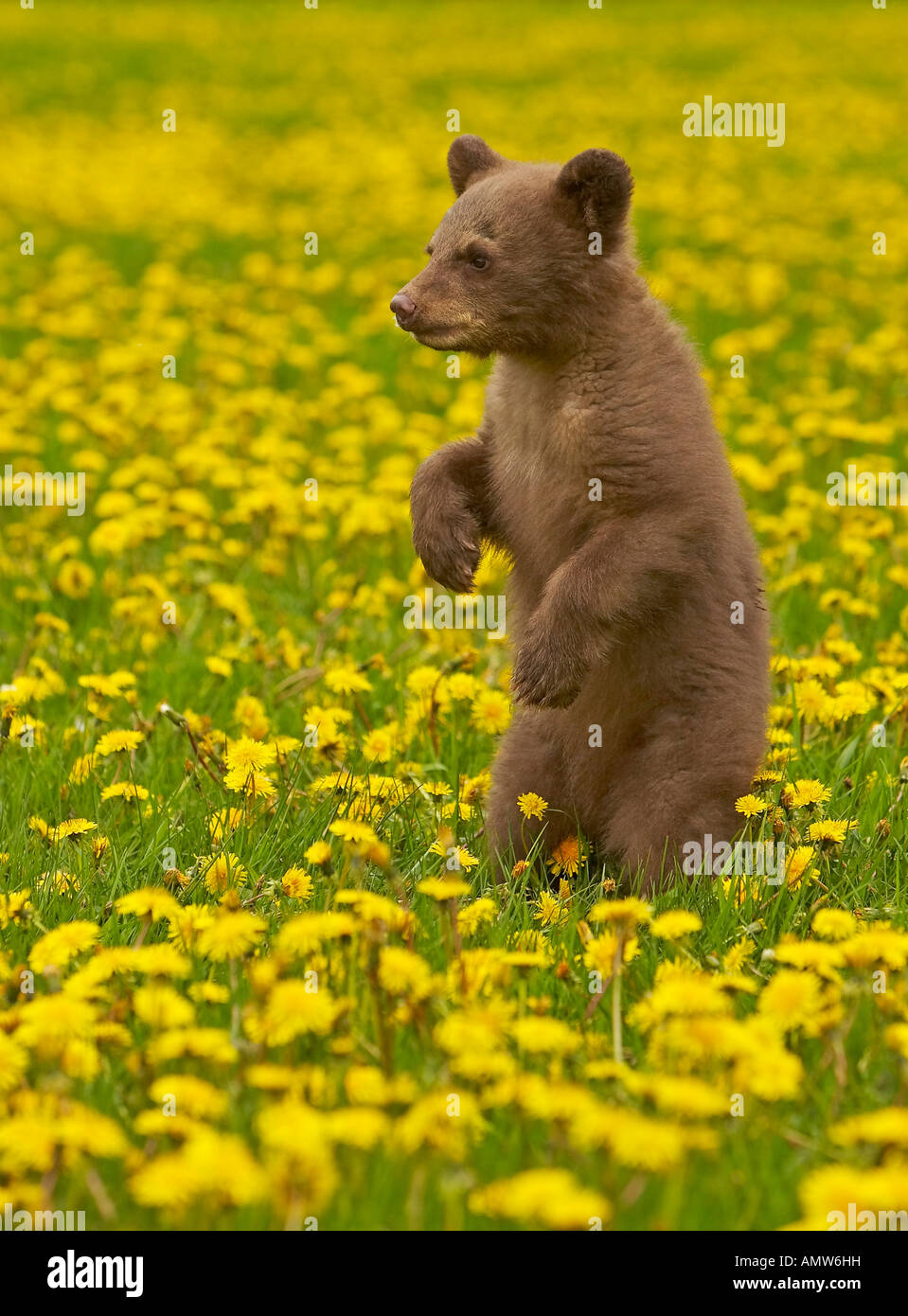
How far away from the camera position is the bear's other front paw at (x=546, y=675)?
3725 mm

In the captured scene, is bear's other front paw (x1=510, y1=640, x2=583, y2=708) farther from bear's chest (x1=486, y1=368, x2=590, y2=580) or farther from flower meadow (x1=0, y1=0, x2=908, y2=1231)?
flower meadow (x1=0, y1=0, x2=908, y2=1231)

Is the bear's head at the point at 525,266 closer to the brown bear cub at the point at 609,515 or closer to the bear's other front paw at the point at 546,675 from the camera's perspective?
the brown bear cub at the point at 609,515

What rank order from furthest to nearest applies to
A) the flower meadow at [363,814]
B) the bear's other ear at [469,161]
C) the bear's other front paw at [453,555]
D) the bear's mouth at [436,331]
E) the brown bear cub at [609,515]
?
the bear's other ear at [469,161] < the bear's other front paw at [453,555] < the bear's mouth at [436,331] < the brown bear cub at [609,515] < the flower meadow at [363,814]

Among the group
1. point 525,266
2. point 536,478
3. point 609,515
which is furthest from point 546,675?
point 525,266

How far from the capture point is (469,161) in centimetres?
432

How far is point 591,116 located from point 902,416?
1155cm

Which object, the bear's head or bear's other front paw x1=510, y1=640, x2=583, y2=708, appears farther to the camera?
the bear's head

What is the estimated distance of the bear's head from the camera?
3.83 m

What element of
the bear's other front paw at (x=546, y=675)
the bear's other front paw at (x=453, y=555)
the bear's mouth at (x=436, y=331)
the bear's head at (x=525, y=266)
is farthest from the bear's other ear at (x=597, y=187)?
the bear's other front paw at (x=546, y=675)

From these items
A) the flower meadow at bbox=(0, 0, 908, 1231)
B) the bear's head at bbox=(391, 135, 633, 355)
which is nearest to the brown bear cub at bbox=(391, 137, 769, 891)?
the bear's head at bbox=(391, 135, 633, 355)

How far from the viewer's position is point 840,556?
22.1 ft

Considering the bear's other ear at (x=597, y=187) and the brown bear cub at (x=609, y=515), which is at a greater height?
the bear's other ear at (x=597, y=187)

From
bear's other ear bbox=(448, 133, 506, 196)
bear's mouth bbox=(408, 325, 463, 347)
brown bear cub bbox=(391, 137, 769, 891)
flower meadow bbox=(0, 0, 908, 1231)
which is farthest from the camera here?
bear's other ear bbox=(448, 133, 506, 196)

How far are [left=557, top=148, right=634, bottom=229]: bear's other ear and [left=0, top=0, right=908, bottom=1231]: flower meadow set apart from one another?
45cm
